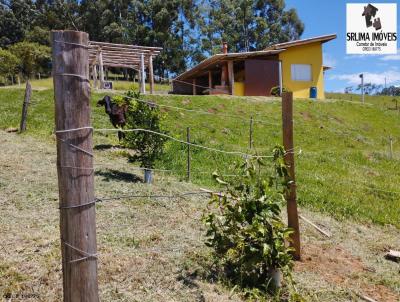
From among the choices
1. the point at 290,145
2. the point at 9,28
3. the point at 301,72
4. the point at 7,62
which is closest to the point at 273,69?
the point at 301,72

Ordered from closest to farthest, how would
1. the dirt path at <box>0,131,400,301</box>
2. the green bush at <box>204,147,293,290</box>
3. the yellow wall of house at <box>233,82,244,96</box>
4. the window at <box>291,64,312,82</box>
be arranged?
the dirt path at <box>0,131,400,301</box> < the green bush at <box>204,147,293,290</box> < the yellow wall of house at <box>233,82,244,96</box> < the window at <box>291,64,312,82</box>

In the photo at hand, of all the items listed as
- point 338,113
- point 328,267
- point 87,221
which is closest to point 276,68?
point 338,113

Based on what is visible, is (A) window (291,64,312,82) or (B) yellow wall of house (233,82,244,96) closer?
(B) yellow wall of house (233,82,244,96)

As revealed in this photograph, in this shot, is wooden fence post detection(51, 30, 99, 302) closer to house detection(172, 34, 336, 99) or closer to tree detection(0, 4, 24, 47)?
house detection(172, 34, 336, 99)

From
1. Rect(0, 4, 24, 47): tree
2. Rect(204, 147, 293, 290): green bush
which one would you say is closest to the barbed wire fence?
Rect(204, 147, 293, 290): green bush

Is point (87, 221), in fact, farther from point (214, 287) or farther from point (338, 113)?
point (338, 113)

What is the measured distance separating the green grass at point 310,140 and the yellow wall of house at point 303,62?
10.7 ft

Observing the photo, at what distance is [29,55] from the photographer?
124 ft

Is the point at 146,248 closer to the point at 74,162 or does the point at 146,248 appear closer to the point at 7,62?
the point at 74,162

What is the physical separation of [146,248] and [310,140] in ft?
40.7

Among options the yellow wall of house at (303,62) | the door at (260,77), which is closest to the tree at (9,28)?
the door at (260,77)

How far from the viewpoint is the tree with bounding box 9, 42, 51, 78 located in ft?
122

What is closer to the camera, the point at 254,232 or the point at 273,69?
the point at 254,232

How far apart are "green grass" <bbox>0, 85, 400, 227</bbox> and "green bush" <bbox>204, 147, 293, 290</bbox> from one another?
352mm
